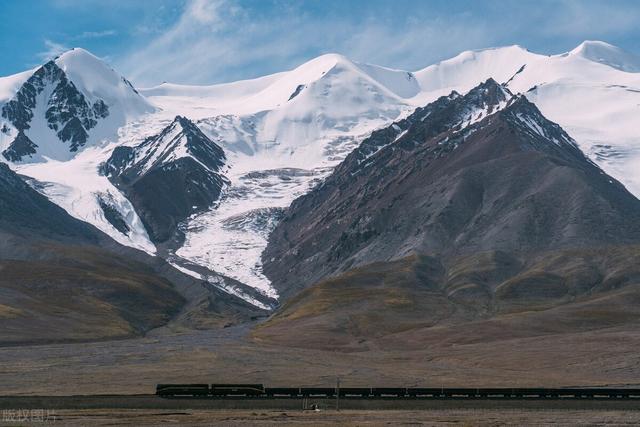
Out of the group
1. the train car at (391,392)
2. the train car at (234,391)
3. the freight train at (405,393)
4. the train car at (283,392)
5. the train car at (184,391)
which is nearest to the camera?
the freight train at (405,393)

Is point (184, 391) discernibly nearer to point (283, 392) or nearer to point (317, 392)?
point (283, 392)

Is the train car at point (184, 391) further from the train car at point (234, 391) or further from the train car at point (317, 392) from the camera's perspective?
the train car at point (317, 392)

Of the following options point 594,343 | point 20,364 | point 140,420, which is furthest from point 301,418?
point 594,343

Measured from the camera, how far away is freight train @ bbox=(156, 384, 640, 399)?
105 meters

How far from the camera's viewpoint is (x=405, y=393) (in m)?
107

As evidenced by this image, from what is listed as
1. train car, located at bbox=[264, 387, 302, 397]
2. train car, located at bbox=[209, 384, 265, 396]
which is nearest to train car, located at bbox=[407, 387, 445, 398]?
train car, located at bbox=[264, 387, 302, 397]

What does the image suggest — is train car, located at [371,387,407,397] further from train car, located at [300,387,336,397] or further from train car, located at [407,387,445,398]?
train car, located at [300,387,336,397]

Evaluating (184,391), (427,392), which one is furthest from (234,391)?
(427,392)

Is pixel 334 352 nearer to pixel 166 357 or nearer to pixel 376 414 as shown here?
pixel 166 357

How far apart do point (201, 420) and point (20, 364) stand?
7703cm

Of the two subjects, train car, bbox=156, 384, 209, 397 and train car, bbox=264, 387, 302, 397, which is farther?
train car, bbox=264, 387, 302, 397

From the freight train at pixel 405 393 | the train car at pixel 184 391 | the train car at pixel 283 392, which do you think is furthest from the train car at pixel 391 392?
the train car at pixel 184 391

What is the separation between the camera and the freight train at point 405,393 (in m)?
105

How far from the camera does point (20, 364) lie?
15888 cm
